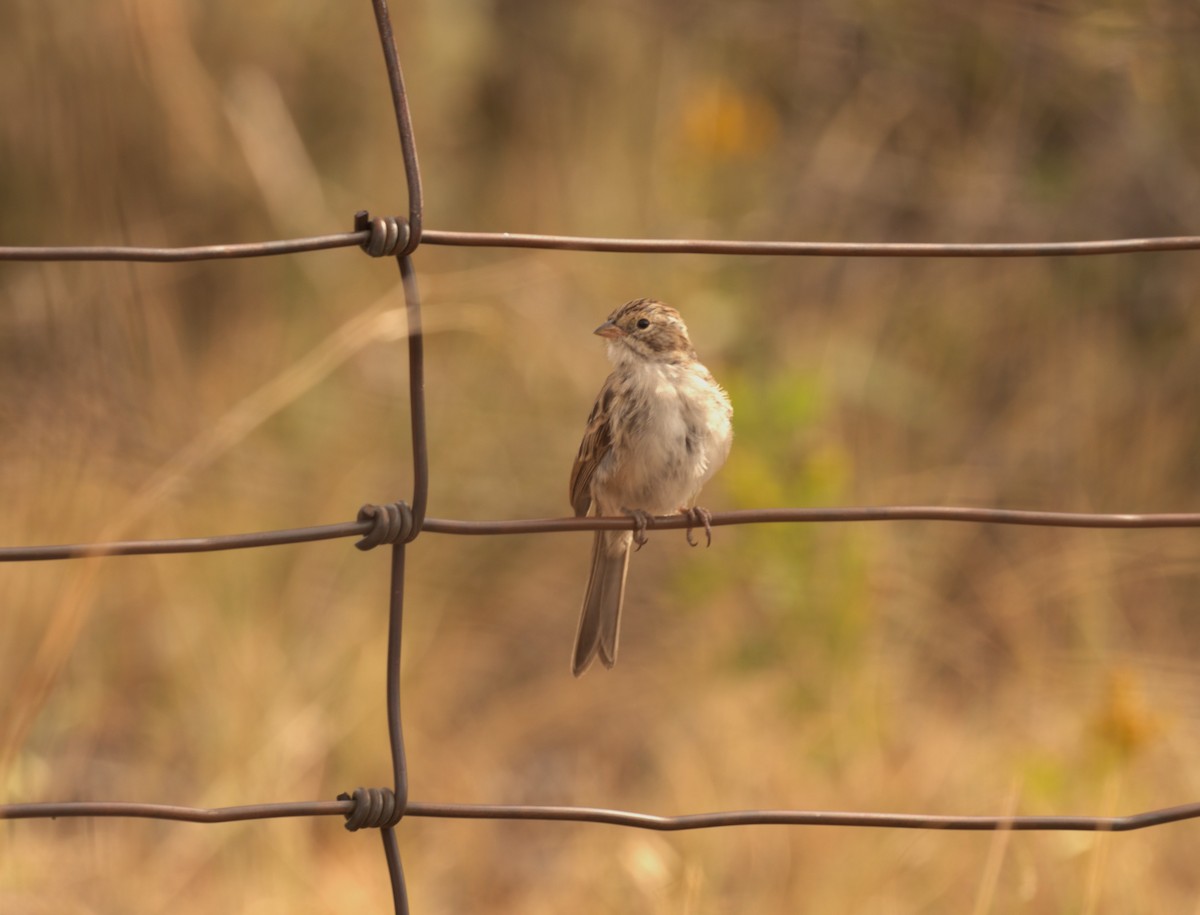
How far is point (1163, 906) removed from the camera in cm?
435

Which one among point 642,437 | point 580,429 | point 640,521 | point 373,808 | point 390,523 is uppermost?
point 580,429

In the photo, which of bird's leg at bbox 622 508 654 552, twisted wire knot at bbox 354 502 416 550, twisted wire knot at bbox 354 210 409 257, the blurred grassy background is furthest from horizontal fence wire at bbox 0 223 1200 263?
the blurred grassy background

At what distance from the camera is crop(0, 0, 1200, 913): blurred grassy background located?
4.59m

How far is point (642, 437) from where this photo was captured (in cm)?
381

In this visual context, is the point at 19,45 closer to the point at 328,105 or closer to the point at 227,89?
the point at 227,89

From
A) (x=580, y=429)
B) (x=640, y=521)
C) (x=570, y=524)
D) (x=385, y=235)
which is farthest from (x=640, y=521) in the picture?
(x=580, y=429)

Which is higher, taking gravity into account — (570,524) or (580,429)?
(580,429)

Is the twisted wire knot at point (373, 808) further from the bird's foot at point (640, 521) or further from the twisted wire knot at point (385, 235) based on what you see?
the bird's foot at point (640, 521)

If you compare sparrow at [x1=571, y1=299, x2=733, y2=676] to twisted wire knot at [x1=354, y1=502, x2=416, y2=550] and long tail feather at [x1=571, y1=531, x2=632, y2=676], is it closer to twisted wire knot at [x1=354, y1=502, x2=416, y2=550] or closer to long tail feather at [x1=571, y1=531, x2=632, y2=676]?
long tail feather at [x1=571, y1=531, x2=632, y2=676]

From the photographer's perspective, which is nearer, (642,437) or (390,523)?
(390,523)

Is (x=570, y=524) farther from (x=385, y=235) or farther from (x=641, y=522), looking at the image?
(x=641, y=522)

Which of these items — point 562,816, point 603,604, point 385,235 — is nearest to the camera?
point 385,235

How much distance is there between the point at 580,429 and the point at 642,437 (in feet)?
7.85

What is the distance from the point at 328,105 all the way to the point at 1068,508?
377 centimetres
